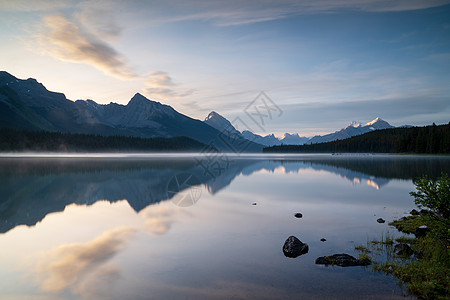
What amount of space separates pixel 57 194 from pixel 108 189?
219 inches

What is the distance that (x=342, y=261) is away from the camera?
35.9 ft

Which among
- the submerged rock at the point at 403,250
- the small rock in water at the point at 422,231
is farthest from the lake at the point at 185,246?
the submerged rock at the point at 403,250

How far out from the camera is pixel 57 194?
2933 cm

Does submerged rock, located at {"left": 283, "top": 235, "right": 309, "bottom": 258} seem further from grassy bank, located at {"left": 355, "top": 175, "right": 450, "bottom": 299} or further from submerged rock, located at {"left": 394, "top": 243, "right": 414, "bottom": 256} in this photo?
submerged rock, located at {"left": 394, "top": 243, "right": 414, "bottom": 256}

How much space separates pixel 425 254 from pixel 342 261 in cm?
378

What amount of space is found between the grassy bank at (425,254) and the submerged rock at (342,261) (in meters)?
0.49

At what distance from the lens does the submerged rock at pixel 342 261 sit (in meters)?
10.9

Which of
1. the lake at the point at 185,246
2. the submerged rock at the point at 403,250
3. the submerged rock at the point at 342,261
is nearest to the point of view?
the lake at the point at 185,246

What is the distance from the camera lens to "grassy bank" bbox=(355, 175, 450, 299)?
349 inches

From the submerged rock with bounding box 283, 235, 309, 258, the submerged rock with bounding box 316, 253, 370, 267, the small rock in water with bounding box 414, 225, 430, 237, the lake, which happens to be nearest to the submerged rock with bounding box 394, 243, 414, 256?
the lake

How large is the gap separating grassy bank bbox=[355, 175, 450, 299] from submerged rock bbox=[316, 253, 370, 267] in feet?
1.62

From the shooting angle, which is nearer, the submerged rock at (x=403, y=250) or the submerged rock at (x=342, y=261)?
the submerged rock at (x=342, y=261)

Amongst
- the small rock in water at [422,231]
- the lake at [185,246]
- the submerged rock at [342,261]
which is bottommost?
the lake at [185,246]

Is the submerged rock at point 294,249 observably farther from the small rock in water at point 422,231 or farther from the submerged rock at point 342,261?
the small rock in water at point 422,231
